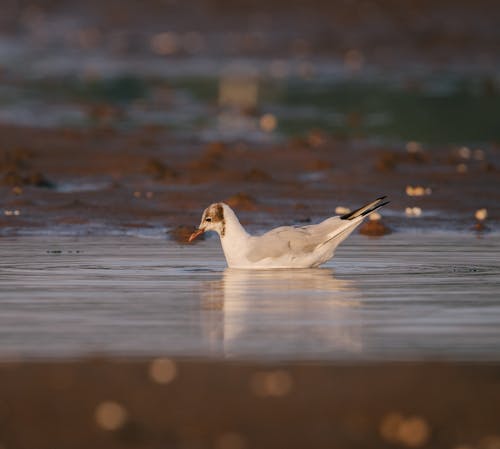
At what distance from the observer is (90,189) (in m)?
20.2

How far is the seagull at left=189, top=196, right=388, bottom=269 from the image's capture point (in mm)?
13547

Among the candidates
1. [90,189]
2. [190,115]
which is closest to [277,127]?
[190,115]

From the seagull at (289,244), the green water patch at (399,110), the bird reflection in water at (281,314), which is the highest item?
the green water patch at (399,110)

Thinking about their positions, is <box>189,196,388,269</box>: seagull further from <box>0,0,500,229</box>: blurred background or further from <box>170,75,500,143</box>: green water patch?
<box>170,75,500,143</box>: green water patch

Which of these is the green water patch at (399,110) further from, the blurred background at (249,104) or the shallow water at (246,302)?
the shallow water at (246,302)

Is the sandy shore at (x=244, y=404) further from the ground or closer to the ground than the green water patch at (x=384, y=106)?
closer to the ground

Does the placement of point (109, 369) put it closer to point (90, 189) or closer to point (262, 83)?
point (90, 189)

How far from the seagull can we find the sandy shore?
4.65 metres

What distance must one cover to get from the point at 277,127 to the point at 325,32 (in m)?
21.0

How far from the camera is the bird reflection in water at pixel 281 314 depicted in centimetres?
947

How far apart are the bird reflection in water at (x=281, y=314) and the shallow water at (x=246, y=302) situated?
0.04ft

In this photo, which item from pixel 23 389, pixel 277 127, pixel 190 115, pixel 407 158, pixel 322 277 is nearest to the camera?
pixel 23 389

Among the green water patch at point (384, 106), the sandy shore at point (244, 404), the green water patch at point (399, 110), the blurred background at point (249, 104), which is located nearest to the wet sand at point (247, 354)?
the sandy shore at point (244, 404)

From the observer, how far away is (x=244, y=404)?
787 centimetres
